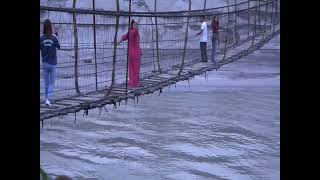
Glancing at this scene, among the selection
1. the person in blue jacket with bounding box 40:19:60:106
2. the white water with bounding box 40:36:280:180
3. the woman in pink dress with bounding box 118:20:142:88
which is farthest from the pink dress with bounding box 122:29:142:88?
the person in blue jacket with bounding box 40:19:60:106

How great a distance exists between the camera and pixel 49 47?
4.47 m

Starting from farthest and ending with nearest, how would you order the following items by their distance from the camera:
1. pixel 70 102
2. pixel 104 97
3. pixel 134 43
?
pixel 134 43
pixel 104 97
pixel 70 102

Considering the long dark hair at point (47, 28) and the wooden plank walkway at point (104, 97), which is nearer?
the wooden plank walkway at point (104, 97)

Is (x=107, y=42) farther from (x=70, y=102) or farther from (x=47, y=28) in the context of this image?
(x=70, y=102)

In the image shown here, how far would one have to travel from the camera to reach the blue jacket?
4.37 metres

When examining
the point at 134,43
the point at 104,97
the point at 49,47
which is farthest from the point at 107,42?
the point at 104,97

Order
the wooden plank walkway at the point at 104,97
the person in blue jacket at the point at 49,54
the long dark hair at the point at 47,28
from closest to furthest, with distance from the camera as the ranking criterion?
the wooden plank walkway at the point at 104,97 → the long dark hair at the point at 47,28 → the person in blue jacket at the point at 49,54

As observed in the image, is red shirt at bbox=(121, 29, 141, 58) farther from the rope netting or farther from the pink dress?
the rope netting

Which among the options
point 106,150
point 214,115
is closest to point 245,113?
point 214,115

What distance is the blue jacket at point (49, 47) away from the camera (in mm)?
4371

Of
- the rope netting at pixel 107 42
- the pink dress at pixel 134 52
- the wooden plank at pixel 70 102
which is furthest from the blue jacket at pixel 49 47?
the wooden plank at pixel 70 102

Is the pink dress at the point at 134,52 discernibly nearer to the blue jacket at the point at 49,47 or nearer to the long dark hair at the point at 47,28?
the blue jacket at the point at 49,47
